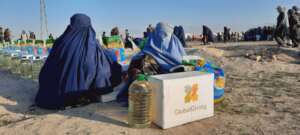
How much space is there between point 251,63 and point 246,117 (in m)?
5.50

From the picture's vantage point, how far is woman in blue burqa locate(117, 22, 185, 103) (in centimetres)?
357

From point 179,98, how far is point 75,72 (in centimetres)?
180

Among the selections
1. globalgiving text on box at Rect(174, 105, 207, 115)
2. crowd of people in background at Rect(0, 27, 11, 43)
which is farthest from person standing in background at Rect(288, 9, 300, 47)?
crowd of people in background at Rect(0, 27, 11, 43)

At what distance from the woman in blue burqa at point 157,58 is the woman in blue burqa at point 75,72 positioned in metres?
0.42

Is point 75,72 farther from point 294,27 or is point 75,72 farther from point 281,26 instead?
point 294,27

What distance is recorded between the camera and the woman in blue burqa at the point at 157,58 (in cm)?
357

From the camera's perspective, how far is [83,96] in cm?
378

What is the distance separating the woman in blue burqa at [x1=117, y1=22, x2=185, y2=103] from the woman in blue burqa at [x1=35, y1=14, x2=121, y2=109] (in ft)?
1.37

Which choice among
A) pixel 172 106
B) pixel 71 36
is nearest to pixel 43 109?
pixel 71 36

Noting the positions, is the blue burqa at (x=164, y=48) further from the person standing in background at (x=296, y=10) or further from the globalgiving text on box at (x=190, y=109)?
the person standing in background at (x=296, y=10)

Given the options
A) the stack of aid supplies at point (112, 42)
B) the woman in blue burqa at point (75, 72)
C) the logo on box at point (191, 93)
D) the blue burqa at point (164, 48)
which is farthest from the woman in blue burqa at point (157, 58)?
the stack of aid supplies at point (112, 42)

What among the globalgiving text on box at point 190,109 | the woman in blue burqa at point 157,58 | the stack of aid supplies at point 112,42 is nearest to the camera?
the globalgiving text on box at point 190,109

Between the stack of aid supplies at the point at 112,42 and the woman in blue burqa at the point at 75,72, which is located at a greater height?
the stack of aid supplies at the point at 112,42

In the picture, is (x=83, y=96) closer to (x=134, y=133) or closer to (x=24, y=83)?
(x=134, y=133)
